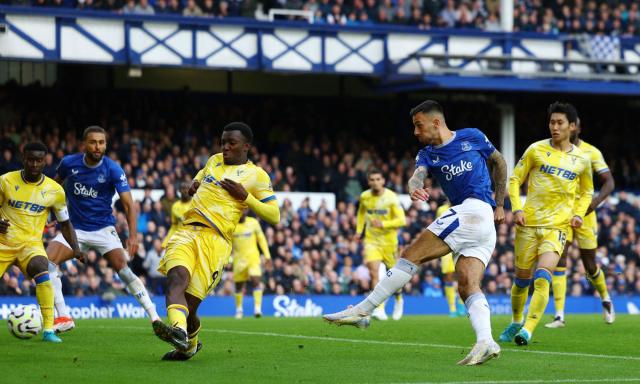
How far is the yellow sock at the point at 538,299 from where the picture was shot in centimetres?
1443

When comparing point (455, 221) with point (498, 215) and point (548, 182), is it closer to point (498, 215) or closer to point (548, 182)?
point (498, 215)

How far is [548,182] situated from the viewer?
1523cm

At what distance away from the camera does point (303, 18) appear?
36.2 m

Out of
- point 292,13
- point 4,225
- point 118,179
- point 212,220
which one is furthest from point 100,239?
point 292,13

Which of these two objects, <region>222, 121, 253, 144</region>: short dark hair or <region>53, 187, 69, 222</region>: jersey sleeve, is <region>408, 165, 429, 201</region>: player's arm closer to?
<region>222, 121, 253, 144</region>: short dark hair

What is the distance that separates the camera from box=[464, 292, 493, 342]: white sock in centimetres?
1168

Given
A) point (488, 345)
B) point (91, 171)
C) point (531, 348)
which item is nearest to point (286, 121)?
point (91, 171)

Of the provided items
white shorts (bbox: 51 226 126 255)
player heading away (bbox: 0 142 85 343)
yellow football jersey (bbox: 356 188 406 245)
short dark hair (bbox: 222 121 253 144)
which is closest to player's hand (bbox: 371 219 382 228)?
yellow football jersey (bbox: 356 188 406 245)

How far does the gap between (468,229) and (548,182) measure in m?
3.54

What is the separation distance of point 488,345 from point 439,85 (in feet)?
79.3

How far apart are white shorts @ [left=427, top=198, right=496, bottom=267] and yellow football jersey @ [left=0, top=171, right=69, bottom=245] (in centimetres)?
502

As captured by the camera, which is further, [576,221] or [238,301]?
[238,301]

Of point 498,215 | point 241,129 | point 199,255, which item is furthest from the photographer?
point 498,215

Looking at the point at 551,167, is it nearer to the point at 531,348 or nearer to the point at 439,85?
the point at 531,348
